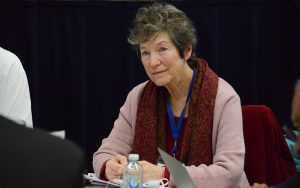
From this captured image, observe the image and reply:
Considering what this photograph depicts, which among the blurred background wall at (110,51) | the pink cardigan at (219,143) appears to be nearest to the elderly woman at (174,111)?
the pink cardigan at (219,143)

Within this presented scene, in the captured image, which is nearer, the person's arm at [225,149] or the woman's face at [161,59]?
the person's arm at [225,149]

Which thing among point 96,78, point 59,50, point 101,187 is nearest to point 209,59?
point 96,78

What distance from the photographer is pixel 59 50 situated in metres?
3.79

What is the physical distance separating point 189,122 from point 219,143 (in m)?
0.18

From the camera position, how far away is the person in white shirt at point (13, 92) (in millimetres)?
2602

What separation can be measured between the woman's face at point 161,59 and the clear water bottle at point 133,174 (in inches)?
20.6

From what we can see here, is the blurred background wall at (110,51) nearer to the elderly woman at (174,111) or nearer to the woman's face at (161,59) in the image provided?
the elderly woman at (174,111)

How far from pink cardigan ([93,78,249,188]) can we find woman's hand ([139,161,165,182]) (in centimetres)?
6

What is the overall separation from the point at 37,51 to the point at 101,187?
1.80 metres

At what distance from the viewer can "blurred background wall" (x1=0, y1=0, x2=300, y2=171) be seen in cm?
376

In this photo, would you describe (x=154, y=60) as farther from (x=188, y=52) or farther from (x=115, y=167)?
(x=115, y=167)

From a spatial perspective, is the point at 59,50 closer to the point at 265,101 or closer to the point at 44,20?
the point at 44,20

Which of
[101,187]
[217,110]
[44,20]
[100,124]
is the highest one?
[44,20]

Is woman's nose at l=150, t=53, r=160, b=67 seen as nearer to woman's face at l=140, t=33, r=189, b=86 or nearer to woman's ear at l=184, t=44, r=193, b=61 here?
woman's face at l=140, t=33, r=189, b=86
